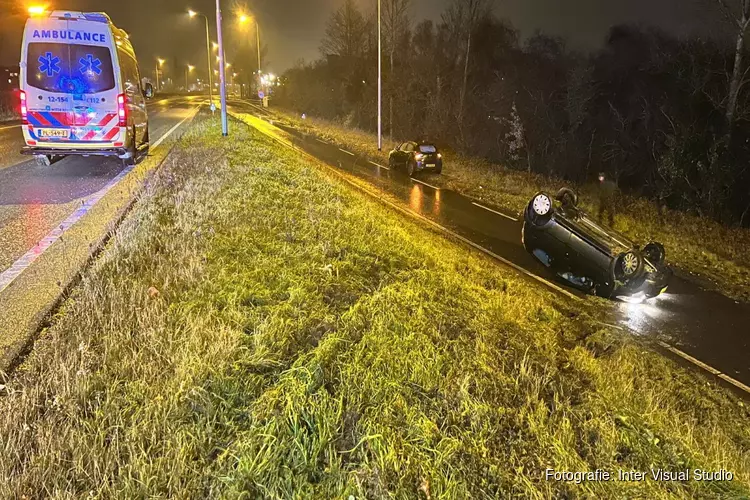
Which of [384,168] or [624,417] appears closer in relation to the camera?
[624,417]

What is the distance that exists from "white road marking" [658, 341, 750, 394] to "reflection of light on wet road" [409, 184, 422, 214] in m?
7.77

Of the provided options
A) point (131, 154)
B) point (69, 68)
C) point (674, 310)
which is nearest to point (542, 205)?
point (674, 310)

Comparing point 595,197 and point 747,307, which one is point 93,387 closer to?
point 747,307

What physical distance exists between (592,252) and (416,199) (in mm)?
8107

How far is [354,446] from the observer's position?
2.63 metres

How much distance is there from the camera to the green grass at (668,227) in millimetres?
9352

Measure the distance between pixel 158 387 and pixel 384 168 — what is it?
1913 cm

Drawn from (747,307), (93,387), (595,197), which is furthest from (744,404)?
(595,197)

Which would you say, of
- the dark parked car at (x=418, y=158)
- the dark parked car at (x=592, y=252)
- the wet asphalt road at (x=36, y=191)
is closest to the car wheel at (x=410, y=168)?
the dark parked car at (x=418, y=158)

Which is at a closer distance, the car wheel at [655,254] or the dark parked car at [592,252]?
the dark parked car at [592,252]

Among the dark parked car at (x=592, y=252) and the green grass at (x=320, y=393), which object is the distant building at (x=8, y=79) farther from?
the dark parked car at (x=592, y=252)

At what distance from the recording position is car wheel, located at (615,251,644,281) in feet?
22.8

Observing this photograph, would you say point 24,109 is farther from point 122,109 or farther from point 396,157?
point 396,157

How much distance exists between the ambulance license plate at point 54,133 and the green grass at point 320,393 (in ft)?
18.6
